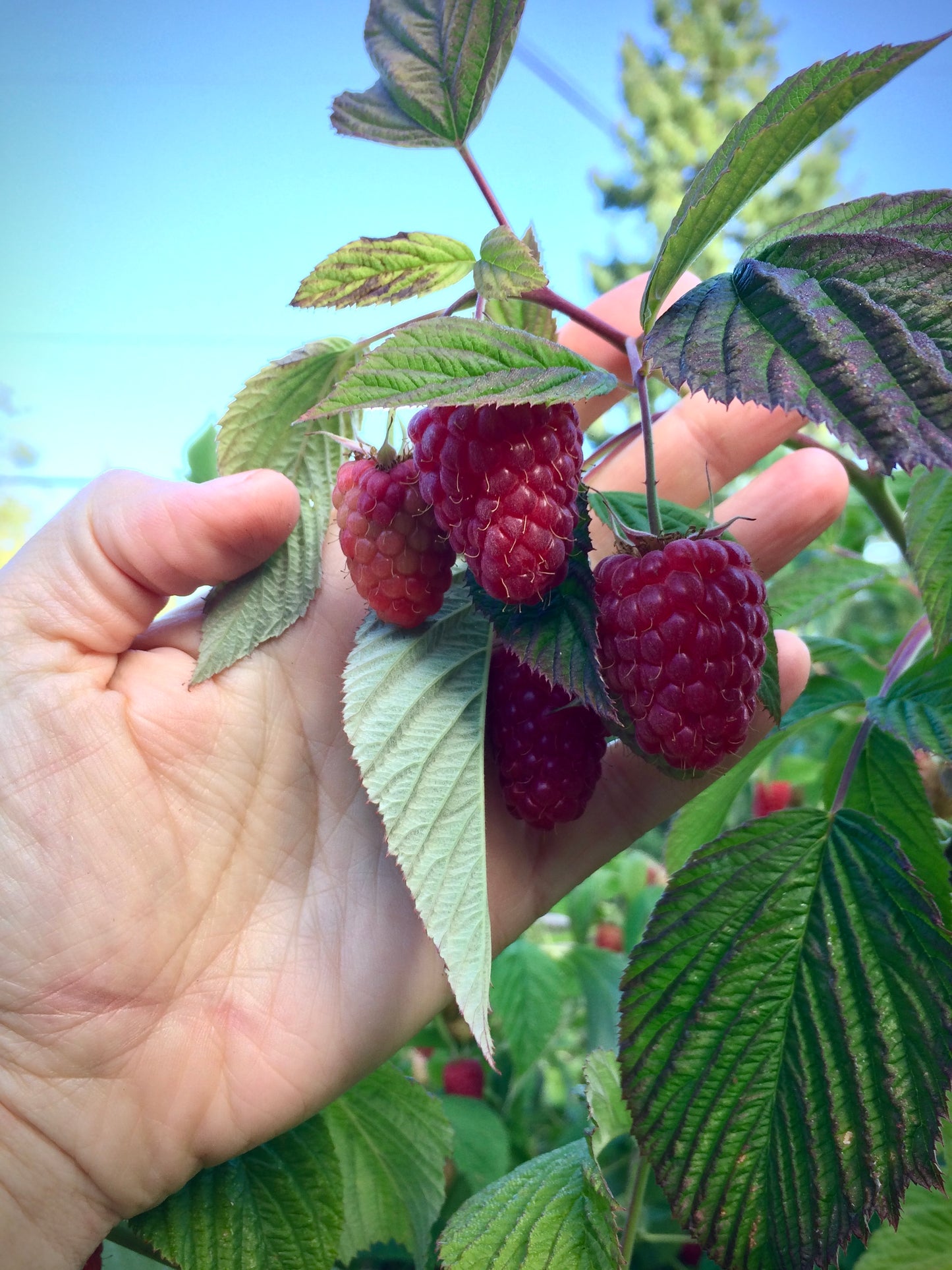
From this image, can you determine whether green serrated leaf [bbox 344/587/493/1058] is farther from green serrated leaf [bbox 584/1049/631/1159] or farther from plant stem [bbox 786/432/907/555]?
plant stem [bbox 786/432/907/555]

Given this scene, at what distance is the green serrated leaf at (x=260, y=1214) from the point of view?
27.0 inches

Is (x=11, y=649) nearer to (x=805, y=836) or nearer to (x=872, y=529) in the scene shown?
(x=805, y=836)

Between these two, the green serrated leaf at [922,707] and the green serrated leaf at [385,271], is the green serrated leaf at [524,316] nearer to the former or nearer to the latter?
the green serrated leaf at [385,271]

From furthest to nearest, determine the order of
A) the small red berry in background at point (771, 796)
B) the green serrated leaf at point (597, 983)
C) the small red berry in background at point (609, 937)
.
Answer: the small red berry in background at point (609, 937)
the small red berry in background at point (771, 796)
the green serrated leaf at point (597, 983)

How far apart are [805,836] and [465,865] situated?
25 cm

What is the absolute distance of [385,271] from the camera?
0.60 meters

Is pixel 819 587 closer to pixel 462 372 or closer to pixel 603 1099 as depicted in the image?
pixel 603 1099

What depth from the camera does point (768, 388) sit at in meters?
0.42

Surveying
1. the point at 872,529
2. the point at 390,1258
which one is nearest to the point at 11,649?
the point at 390,1258

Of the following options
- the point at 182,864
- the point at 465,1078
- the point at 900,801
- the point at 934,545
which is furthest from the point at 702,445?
the point at 465,1078

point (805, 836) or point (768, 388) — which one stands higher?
point (768, 388)

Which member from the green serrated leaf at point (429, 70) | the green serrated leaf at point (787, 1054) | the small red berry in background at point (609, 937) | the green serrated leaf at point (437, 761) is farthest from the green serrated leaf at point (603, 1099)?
the small red berry in background at point (609, 937)

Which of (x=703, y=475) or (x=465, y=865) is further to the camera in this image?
(x=703, y=475)

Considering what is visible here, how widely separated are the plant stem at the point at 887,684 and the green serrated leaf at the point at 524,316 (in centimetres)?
39
